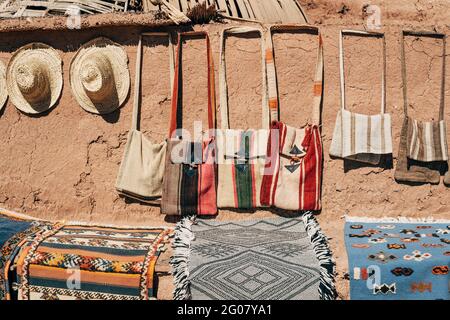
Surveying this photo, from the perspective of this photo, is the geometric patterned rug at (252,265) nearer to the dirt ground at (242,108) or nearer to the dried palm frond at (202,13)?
the dirt ground at (242,108)

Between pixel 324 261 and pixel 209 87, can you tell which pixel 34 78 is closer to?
pixel 209 87

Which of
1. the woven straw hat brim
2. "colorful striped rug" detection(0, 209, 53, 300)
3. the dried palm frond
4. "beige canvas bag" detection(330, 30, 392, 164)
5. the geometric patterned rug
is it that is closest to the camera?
the geometric patterned rug

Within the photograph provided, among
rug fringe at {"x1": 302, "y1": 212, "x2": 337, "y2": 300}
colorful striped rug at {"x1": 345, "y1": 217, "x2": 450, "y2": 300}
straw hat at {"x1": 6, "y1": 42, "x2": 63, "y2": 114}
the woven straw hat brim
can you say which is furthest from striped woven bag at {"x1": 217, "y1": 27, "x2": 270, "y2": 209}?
the woven straw hat brim

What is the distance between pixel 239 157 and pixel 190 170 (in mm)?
422

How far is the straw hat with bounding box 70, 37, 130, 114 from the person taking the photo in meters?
4.55

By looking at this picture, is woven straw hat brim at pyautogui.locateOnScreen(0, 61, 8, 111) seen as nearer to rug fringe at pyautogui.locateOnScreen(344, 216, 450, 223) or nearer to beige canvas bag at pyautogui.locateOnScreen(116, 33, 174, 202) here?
beige canvas bag at pyautogui.locateOnScreen(116, 33, 174, 202)

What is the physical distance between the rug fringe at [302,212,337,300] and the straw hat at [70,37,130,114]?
6.37ft

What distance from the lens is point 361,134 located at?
178 inches

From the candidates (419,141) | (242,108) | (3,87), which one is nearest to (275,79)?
Result: (242,108)

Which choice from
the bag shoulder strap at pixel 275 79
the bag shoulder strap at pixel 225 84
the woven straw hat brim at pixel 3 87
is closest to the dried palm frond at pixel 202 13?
the bag shoulder strap at pixel 225 84

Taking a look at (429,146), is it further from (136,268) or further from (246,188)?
(136,268)

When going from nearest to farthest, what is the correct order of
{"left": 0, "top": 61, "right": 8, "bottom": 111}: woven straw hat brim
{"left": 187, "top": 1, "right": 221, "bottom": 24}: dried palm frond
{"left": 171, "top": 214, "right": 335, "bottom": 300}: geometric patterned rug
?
{"left": 171, "top": 214, "right": 335, "bottom": 300}: geometric patterned rug
{"left": 187, "top": 1, "right": 221, "bottom": 24}: dried palm frond
{"left": 0, "top": 61, "right": 8, "bottom": 111}: woven straw hat brim
